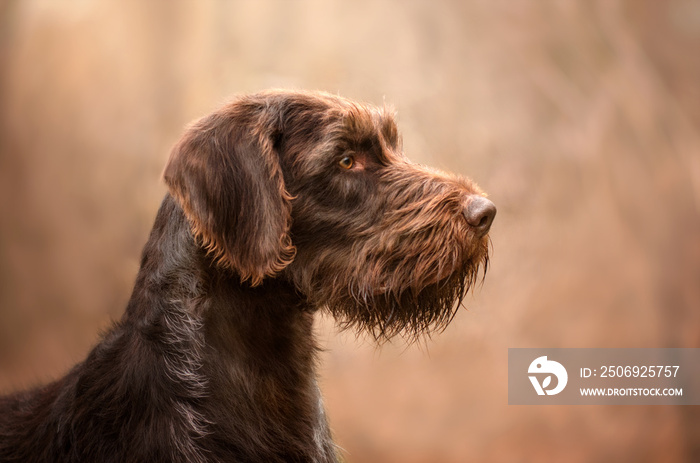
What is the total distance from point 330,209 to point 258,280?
1.54 feet

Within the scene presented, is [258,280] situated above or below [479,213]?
below

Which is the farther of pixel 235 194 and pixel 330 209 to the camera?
pixel 330 209

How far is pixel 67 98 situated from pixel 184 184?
470cm

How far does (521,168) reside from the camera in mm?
5965

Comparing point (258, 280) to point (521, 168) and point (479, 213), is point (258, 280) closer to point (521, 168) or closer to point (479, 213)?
point (479, 213)

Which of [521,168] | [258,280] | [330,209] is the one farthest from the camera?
[521,168]

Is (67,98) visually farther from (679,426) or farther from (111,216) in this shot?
(679,426)

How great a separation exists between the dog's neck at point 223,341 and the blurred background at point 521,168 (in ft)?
8.83

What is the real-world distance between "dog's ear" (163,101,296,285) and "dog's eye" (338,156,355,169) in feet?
0.96

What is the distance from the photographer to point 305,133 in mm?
2969

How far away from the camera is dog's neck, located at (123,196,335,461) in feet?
Answer: 8.95

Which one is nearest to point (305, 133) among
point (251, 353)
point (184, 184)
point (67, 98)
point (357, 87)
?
point (184, 184)

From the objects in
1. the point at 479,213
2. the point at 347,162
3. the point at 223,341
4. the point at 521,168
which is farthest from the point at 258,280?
the point at 521,168

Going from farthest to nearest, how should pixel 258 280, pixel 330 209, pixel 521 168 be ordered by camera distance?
pixel 521 168, pixel 330 209, pixel 258 280
